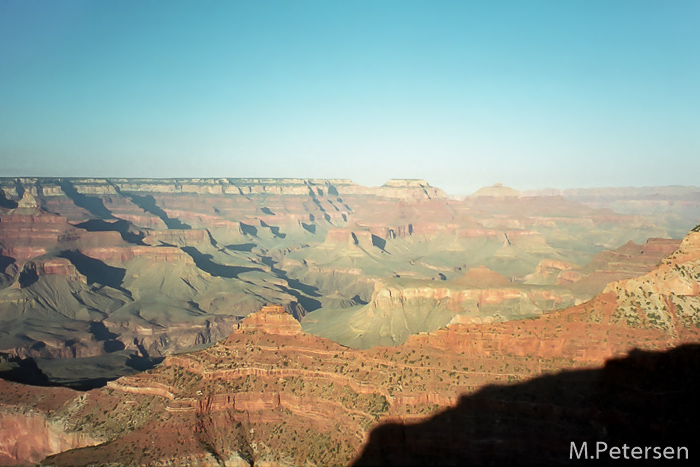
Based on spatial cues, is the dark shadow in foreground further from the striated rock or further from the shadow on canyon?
the shadow on canyon

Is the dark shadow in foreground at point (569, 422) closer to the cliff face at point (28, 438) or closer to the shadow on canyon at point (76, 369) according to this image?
the cliff face at point (28, 438)

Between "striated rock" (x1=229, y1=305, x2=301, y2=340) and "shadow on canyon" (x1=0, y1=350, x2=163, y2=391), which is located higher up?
"striated rock" (x1=229, y1=305, x2=301, y2=340)

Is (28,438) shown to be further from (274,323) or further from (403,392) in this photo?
(403,392)

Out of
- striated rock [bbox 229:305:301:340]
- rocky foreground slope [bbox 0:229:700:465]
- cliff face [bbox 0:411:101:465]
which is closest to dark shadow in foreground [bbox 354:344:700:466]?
rocky foreground slope [bbox 0:229:700:465]

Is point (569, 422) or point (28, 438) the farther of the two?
point (28, 438)

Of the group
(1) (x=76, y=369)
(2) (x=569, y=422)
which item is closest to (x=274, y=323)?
(2) (x=569, y=422)

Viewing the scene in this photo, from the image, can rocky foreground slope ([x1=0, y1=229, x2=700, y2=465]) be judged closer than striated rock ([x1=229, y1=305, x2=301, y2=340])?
Yes

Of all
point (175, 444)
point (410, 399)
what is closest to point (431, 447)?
point (410, 399)

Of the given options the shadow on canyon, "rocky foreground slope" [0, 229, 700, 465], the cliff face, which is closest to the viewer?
"rocky foreground slope" [0, 229, 700, 465]

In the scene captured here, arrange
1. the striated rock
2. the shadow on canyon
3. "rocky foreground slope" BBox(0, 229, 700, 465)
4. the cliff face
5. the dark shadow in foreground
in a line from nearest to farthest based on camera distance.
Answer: the dark shadow in foreground, "rocky foreground slope" BBox(0, 229, 700, 465), the cliff face, the striated rock, the shadow on canyon
